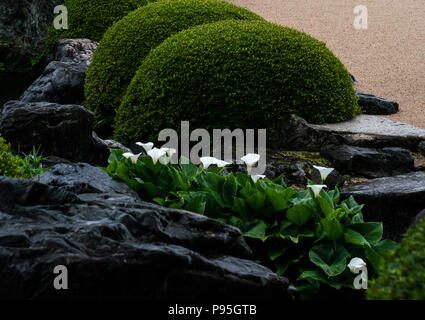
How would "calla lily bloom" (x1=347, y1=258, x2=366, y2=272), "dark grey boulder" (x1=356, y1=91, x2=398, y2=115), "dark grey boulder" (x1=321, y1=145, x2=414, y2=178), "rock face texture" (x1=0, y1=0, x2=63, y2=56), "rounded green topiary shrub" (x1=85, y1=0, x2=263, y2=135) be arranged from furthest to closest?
"rock face texture" (x1=0, y1=0, x2=63, y2=56) → "dark grey boulder" (x1=356, y1=91, x2=398, y2=115) → "rounded green topiary shrub" (x1=85, y1=0, x2=263, y2=135) → "dark grey boulder" (x1=321, y1=145, x2=414, y2=178) → "calla lily bloom" (x1=347, y1=258, x2=366, y2=272)

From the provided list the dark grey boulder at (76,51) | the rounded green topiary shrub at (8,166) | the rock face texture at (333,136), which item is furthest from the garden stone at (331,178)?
the dark grey boulder at (76,51)

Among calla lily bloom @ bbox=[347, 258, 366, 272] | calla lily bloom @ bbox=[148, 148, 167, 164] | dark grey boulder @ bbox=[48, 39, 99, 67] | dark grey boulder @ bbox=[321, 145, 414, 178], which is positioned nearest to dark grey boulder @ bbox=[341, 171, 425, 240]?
dark grey boulder @ bbox=[321, 145, 414, 178]

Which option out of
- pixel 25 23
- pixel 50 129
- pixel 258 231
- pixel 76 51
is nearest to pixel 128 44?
pixel 76 51

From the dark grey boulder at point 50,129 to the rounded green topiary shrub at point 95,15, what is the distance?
12.9ft

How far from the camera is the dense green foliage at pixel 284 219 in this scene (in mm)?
3199

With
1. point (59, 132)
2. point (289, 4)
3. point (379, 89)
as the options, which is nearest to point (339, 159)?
point (59, 132)

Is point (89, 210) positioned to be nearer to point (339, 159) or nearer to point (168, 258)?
point (168, 258)

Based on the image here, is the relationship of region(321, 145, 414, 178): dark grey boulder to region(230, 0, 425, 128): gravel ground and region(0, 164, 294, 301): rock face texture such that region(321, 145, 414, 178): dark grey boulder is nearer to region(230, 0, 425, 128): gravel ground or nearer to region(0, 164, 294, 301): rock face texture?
region(0, 164, 294, 301): rock face texture

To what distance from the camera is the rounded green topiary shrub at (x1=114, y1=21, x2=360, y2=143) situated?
17.1ft

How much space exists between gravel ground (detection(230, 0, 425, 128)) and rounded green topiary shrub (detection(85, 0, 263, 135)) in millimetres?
3249

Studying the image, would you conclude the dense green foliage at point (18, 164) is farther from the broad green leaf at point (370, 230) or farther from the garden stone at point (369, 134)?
the garden stone at point (369, 134)

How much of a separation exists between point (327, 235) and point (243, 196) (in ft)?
2.07

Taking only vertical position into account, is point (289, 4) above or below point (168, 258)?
above
